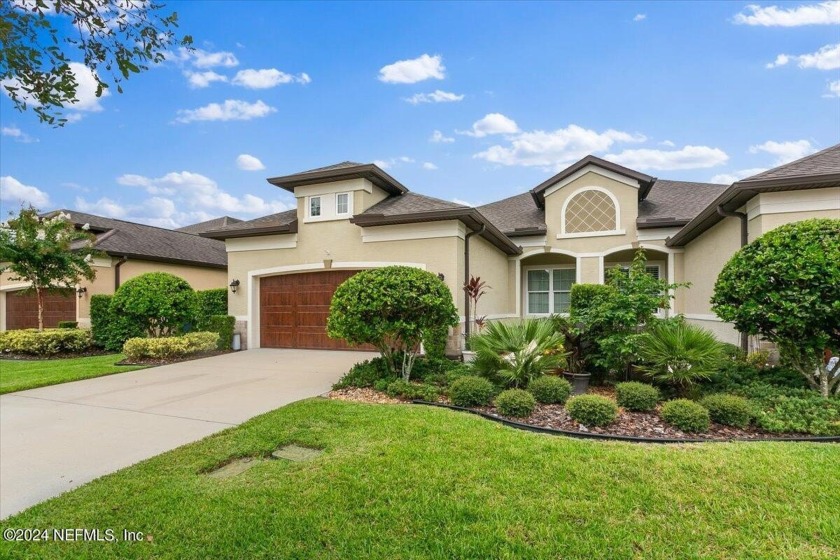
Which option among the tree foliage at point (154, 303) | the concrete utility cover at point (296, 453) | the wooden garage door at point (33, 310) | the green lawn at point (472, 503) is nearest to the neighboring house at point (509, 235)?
the tree foliage at point (154, 303)

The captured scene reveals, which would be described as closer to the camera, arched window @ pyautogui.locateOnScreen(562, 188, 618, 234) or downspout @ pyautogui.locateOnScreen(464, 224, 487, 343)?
downspout @ pyautogui.locateOnScreen(464, 224, 487, 343)

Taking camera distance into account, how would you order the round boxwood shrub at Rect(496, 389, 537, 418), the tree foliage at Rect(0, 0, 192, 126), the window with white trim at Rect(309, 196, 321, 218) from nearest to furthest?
the tree foliage at Rect(0, 0, 192, 126), the round boxwood shrub at Rect(496, 389, 537, 418), the window with white trim at Rect(309, 196, 321, 218)

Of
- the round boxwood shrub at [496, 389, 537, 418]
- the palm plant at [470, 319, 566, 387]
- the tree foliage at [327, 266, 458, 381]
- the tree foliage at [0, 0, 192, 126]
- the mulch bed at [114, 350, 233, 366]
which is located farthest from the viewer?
the mulch bed at [114, 350, 233, 366]

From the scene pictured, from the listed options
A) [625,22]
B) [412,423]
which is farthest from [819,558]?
[625,22]

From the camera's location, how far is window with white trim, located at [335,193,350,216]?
39.5ft

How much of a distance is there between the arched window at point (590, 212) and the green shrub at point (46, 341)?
635 inches

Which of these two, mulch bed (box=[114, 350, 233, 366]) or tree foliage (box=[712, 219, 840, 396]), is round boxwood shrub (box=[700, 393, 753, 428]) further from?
mulch bed (box=[114, 350, 233, 366])

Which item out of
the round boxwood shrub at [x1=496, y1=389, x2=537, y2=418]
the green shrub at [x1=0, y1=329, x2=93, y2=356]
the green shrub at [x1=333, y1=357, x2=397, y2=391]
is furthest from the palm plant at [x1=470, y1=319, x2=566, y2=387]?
the green shrub at [x1=0, y1=329, x2=93, y2=356]

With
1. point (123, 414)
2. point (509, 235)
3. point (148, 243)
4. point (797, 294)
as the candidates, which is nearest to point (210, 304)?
point (148, 243)

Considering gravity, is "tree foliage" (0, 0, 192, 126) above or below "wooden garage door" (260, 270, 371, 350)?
above

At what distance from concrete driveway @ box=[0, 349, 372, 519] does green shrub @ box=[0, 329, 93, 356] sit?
17.4 feet

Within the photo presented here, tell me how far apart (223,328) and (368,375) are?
23.7 ft

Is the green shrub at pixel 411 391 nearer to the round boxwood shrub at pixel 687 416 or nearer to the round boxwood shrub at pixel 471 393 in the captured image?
the round boxwood shrub at pixel 471 393

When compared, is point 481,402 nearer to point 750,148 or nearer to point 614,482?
point 614,482
